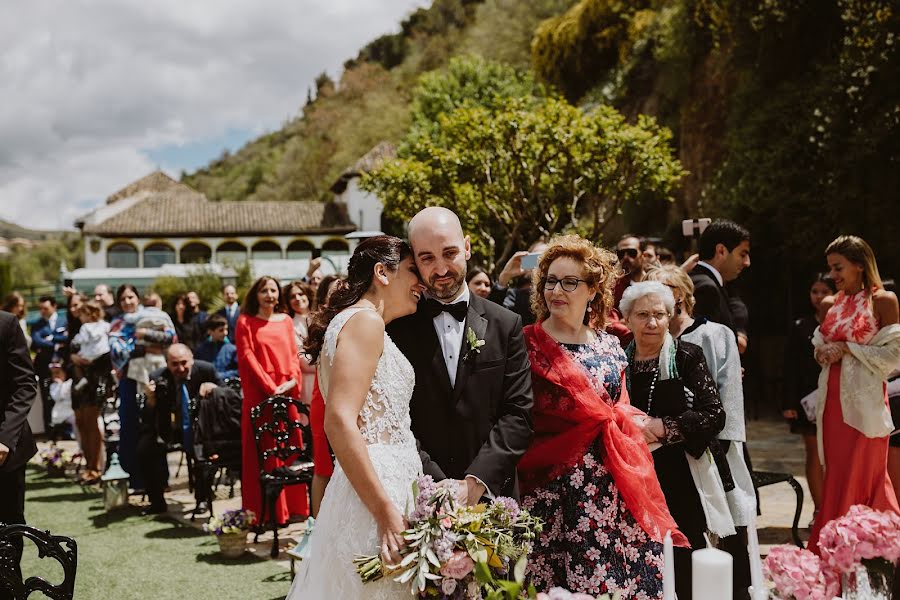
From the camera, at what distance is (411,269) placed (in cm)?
290

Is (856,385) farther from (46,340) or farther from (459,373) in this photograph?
(46,340)

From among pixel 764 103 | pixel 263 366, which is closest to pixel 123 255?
pixel 764 103

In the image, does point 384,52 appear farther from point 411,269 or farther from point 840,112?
point 411,269

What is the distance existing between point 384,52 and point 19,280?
44.4 meters

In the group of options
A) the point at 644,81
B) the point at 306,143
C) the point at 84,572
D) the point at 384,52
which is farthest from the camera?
the point at 384,52

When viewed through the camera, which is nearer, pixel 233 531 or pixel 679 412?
pixel 679 412

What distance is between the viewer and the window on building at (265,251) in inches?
1909

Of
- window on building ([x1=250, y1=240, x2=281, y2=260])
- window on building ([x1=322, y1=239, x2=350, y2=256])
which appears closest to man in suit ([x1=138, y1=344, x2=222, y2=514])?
window on building ([x1=322, y1=239, x2=350, y2=256])

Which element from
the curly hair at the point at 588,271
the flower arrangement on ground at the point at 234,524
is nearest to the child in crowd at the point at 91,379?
the flower arrangement on ground at the point at 234,524

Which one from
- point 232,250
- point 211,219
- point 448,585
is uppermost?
point 211,219

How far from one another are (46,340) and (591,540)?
11.0 m

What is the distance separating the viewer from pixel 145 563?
5949mm

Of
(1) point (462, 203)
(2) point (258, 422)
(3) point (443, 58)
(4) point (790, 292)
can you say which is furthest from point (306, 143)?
(2) point (258, 422)

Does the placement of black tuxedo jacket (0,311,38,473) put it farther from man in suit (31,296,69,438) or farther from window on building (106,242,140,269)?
window on building (106,242,140,269)
